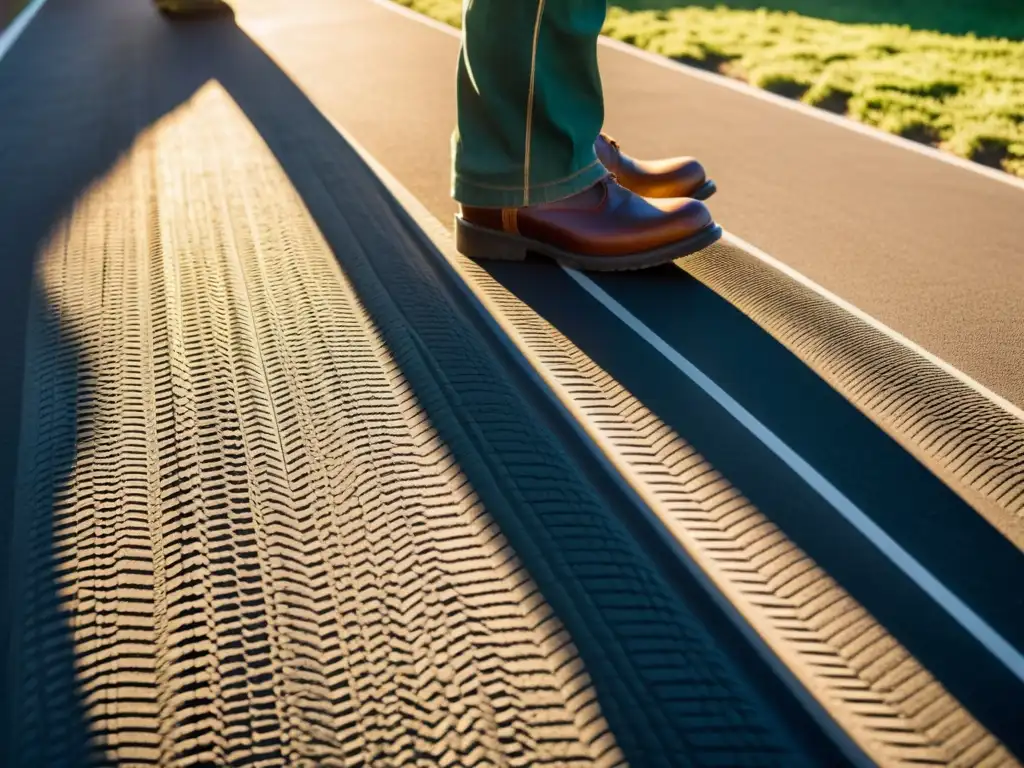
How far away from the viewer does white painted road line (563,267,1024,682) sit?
1144 millimetres

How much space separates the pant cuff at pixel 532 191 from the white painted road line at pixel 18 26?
165 inches

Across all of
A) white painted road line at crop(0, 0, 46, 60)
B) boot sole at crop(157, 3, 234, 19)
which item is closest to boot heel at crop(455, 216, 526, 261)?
white painted road line at crop(0, 0, 46, 60)

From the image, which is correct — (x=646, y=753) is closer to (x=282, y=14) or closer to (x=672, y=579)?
(x=672, y=579)

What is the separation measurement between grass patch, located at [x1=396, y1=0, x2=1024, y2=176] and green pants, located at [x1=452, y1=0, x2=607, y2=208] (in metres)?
1.98

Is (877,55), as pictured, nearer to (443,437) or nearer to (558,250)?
(558,250)

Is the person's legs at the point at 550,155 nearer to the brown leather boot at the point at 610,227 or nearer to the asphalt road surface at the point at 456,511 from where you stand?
the brown leather boot at the point at 610,227

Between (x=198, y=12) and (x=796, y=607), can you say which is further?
(x=198, y=12)

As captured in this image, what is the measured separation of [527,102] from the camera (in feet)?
6.72

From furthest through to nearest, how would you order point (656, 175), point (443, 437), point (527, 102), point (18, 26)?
point (18, 26) < point (656, 175) < point (527, 102) < point (443, 437)

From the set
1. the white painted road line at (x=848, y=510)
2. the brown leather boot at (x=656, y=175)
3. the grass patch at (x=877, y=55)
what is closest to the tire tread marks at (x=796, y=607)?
the white painted road line at (x=848, y=510)

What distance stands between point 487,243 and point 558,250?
0.20 m

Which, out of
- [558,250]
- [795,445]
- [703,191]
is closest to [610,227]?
[558,250]

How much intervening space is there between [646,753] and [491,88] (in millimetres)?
1609

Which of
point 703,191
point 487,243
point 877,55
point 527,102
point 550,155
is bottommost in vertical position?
point 487,243
